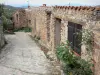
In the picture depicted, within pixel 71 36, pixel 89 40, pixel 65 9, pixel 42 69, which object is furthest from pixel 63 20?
pixel 89 40

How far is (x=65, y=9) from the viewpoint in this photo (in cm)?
1083

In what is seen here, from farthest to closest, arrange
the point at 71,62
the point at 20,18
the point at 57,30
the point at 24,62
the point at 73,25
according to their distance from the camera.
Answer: the point at 20,18, the point at 57,30, the point at 24,62, the point at 73,25, the point at 71,62

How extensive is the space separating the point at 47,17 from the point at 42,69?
17.6 feet

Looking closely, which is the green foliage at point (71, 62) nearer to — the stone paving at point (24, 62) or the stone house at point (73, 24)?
the stone house at point (73, 24)

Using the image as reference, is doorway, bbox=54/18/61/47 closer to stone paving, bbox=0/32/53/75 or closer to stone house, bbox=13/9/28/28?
stone paving, bbox=0/32/53/75

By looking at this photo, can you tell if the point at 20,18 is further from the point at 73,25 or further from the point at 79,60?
the point at 79,60

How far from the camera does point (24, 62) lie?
40.3 feet

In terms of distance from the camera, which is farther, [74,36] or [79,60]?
[74,36]

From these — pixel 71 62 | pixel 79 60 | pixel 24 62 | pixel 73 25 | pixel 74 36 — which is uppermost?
pixel 73 25

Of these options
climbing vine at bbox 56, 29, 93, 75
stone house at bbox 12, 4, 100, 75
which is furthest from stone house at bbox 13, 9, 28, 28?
climbing vine at bbox 56, 29, 93, 75

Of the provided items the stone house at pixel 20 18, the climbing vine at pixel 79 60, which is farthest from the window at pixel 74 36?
the stone house at pixel 20 18

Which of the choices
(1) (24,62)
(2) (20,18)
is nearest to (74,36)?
(1) (24,62)

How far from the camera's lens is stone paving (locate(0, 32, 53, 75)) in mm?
10641

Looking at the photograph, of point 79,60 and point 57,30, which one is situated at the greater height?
point 57,30
